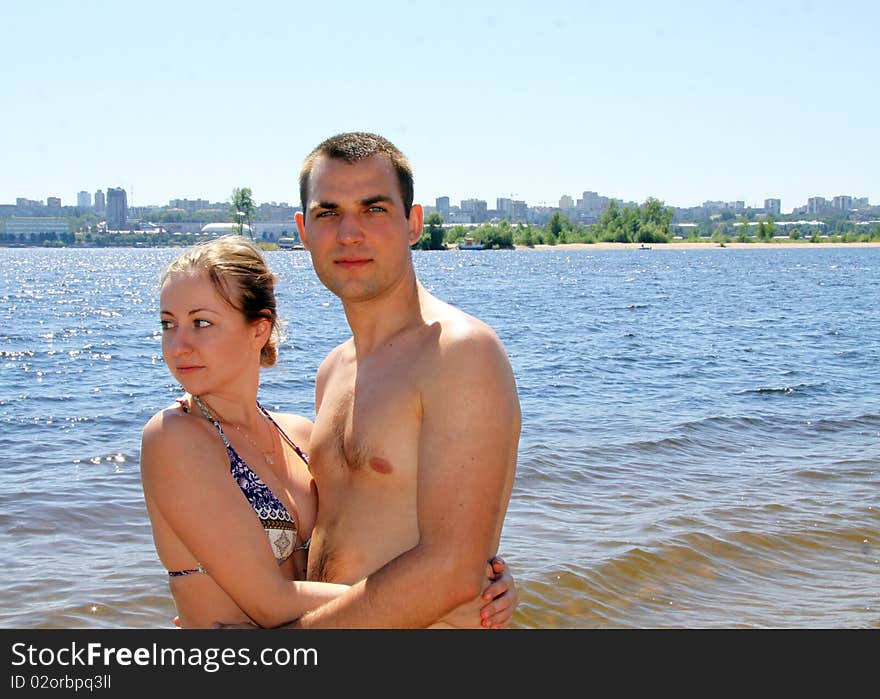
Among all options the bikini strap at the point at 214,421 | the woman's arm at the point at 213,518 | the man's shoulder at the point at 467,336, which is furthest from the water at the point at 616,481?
the man's shoulder at the point at 467,336

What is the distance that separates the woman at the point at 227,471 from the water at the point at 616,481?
347mm

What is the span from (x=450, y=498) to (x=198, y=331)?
1.02 m

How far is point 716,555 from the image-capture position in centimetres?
827

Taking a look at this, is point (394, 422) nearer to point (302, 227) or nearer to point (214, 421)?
point (214, 421)

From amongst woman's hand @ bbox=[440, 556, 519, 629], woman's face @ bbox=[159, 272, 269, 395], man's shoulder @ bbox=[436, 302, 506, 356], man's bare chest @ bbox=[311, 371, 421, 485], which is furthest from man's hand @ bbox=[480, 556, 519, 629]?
woman's face @ bbox=[159, 272, 269, 395]

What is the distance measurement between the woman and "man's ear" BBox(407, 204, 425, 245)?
58 centimetres

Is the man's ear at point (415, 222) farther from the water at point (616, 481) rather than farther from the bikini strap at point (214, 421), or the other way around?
the bikini strap at point (214, 421)

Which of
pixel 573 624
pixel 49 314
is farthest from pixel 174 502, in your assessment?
pixel 49 314

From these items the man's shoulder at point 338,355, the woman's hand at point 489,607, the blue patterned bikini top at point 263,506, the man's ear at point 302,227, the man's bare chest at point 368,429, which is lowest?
the woman's hand at point 489,607

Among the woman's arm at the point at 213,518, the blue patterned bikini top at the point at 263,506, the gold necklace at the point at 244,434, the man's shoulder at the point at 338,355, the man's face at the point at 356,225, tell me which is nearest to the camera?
the woman's arm at the point at 213,518

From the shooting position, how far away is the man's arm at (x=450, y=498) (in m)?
3.20

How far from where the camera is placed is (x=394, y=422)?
3504mm

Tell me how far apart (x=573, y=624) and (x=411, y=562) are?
4.03m

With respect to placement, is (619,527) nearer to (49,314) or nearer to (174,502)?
(174,502)
